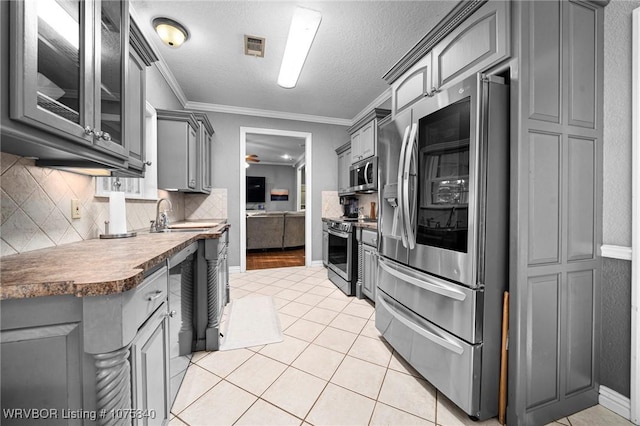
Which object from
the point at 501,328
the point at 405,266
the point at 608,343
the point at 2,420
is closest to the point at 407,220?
the point at 405,266

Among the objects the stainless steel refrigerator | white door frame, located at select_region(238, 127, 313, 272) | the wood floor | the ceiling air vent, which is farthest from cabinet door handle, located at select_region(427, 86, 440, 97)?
the wood floor

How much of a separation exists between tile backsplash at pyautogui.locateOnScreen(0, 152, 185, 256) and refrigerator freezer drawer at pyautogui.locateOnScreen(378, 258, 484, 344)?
1.97 meters

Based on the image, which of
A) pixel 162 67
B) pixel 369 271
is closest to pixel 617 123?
pixel 369 271

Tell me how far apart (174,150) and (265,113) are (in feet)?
6.43

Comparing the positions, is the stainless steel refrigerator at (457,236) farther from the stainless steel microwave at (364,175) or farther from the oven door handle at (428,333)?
the stainless steel microwave at (364,175)

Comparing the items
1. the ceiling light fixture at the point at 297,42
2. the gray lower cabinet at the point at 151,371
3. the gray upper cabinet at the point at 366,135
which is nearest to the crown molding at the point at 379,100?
the gray upper cabinet at the point at 366,135

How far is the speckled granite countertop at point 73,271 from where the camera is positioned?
66 cm

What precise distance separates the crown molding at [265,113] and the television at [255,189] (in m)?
5.50

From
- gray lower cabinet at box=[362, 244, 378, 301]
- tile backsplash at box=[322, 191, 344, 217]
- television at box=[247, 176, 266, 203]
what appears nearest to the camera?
gray lower cabinet at box=[362, 244, 378, 301]

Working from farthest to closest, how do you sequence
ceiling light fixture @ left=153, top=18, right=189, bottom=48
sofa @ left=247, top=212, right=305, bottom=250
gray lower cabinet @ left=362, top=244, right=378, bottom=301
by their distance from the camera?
sofa @ left=247, top=212, right=305, bottom=250 < gray lower cabinet @ left=362, top=244, right=378, bottom=301 < ceiling light fixture @ left=153, top=18, right=189, bottom=48

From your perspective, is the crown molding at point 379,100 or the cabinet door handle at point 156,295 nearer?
the cabinet door handle at point 156,295

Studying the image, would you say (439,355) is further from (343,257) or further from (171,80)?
(171,80)

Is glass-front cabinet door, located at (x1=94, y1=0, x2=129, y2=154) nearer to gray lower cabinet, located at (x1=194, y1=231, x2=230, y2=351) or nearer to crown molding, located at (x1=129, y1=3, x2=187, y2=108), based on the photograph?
gray lower cabinet, located at (x1=194, y1=231, x2=230, y2=351)

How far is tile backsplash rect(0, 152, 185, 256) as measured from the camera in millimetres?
1047
